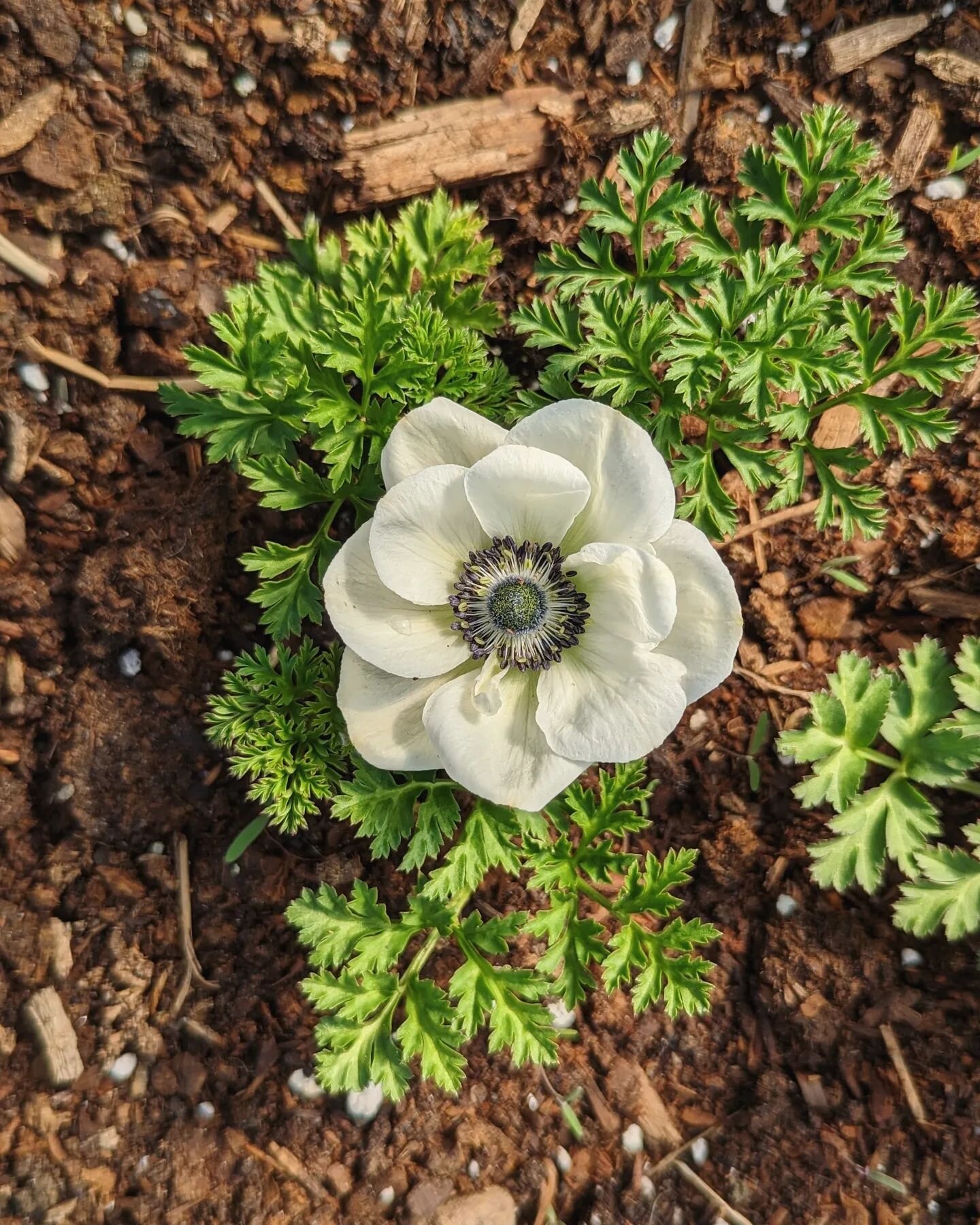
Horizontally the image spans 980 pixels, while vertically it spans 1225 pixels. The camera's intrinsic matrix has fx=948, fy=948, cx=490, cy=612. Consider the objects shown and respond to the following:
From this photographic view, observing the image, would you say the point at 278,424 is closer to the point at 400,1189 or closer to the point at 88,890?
the point at 88,890

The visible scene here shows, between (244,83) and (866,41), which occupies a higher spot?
(866,41)

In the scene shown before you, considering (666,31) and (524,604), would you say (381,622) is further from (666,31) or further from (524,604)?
(666,31)

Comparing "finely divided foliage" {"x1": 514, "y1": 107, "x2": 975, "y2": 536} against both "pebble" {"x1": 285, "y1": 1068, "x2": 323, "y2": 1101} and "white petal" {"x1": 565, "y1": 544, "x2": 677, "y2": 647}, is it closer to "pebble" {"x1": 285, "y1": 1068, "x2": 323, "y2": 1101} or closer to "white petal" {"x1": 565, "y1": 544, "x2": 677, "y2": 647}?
"white petal" {"x1": 565, "y1": 544, "x2": 677, "y2": 647}

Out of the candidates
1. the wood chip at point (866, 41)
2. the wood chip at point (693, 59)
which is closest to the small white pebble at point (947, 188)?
the wood chip at point (866, 41)

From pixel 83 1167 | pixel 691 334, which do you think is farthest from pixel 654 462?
pixel 83 1167

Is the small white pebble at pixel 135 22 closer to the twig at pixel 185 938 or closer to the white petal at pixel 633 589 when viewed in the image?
the white petal at pixel 633 589

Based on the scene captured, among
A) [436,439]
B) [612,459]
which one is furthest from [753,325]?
[436,439]

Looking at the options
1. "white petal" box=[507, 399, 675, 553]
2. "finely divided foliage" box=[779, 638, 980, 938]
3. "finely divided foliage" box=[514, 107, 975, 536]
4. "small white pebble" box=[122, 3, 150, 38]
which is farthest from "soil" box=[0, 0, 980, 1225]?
"white petal" box=[507, 399, 675, 553]
